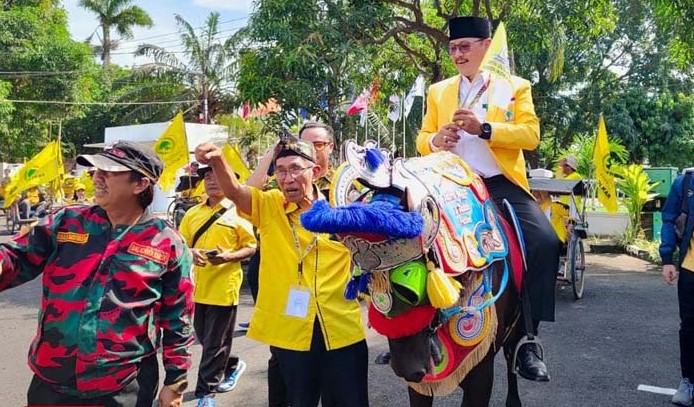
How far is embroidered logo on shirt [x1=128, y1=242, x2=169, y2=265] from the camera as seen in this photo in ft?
8.16

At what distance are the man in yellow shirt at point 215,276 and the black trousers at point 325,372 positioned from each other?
150 cm

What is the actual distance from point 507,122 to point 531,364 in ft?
4.30

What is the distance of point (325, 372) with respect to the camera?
316cm

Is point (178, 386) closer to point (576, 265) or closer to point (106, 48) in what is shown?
point (576, 265)

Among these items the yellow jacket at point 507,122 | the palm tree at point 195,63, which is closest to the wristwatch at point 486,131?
the yellow jacket at point 507,122

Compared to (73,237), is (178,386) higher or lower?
lower

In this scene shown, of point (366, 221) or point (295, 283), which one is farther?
point (295, 283)

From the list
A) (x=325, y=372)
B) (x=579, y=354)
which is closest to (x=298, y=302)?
(x=325, y=372)

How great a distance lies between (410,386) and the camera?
9.57 ft

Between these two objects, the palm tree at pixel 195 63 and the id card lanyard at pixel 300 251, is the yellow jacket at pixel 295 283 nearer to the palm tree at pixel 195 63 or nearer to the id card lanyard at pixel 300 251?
the id card lanyard at pixel 300 251

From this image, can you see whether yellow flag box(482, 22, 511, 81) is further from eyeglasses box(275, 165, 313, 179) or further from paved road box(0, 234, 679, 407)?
paved road box(0, 234, 679, 407)

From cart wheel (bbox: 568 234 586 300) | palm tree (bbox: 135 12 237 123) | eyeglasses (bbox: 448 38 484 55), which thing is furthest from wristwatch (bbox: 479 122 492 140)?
palm tree (bbox: 135 12 237 123)

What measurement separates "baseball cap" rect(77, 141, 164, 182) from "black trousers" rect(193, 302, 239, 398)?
2133 mm

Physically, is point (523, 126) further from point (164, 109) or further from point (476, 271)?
point (164, 109)
